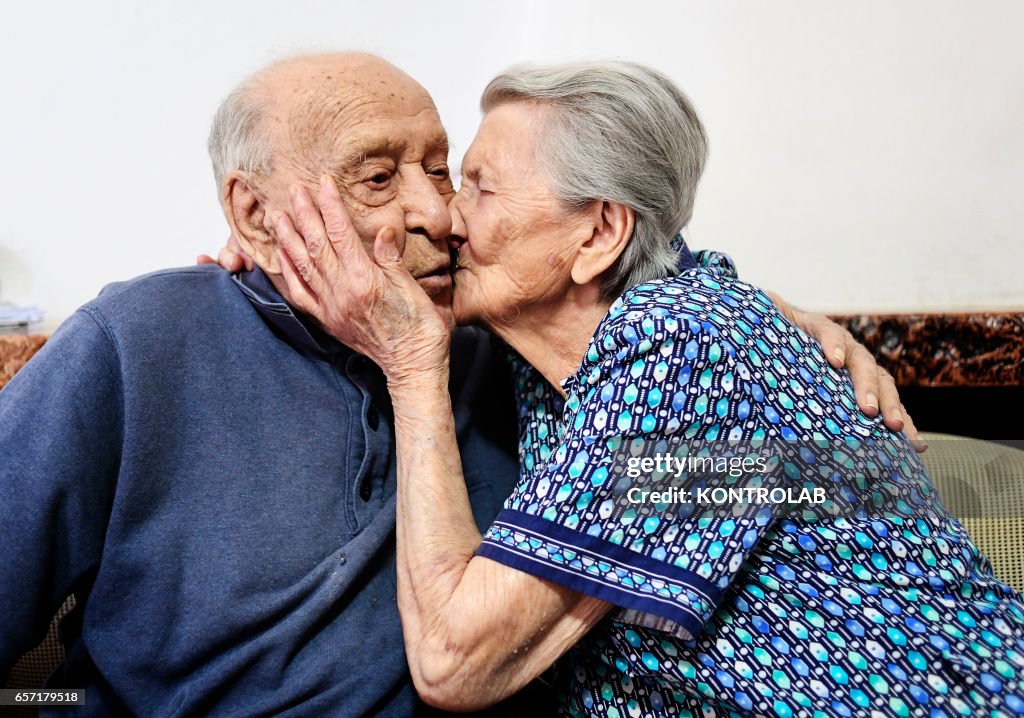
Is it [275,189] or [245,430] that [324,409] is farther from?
[275,189]

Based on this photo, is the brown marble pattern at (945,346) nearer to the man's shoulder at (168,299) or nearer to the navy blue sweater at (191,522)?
the navy blue sweater at (191,522)

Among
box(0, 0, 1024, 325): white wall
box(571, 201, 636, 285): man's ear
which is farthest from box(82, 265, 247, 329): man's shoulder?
box(0, 0, 1024, 325): white wall

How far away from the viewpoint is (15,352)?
1934 mm

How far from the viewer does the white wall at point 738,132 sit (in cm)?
236

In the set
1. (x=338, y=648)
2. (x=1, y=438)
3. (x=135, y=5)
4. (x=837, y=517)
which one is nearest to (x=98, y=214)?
(x=135, y=5)

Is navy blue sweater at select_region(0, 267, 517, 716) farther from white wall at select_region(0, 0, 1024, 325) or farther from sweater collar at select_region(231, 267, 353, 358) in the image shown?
white wall at select_region(0, 0, 1024, 325)

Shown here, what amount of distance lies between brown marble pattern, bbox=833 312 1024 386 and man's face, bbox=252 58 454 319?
1127mm

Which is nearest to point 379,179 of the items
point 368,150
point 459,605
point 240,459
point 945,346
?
point 368,150

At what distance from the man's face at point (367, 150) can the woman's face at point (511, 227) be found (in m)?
0.06

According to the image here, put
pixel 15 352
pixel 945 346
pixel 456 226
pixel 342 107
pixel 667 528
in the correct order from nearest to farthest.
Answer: pixel 667 528
pixel 342 107
pixel 456 226
pixel 15 352
pixel 945 346

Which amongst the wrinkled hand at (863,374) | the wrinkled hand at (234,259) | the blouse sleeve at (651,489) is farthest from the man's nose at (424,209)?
the wrinkled hand at (863,374)

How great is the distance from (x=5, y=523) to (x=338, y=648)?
53cm

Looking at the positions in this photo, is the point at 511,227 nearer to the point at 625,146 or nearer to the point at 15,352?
the point at 625,146

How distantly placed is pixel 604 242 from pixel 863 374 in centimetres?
51
